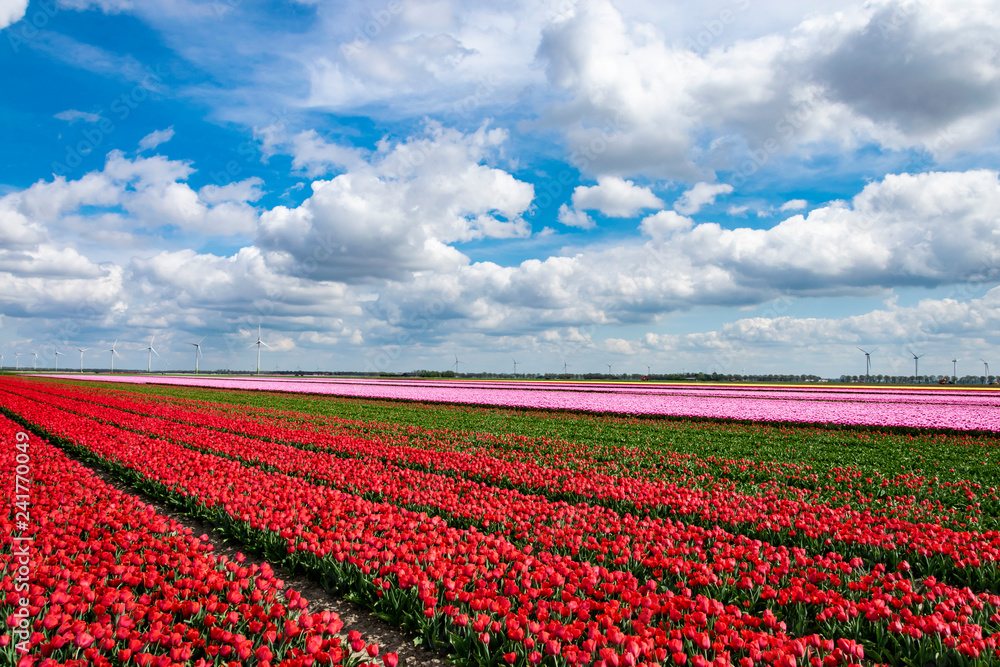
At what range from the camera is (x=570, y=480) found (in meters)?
10.8

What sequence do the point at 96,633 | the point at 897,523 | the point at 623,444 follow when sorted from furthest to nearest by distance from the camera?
the point at 623,444 → the point at 897,523 → the point at 96,633

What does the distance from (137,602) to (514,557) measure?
3.76m

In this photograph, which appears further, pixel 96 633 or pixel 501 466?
pixel 501 466

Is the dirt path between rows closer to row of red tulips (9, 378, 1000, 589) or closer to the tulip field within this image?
the tulip field

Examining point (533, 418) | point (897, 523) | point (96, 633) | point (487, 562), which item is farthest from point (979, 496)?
point (533, 418)

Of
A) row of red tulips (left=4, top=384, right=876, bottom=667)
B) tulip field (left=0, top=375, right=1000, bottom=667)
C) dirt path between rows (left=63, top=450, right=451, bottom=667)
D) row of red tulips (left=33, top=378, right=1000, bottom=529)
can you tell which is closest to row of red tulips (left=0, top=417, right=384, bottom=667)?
tulip field (left=0, top=375, right=1000, bottom=667)

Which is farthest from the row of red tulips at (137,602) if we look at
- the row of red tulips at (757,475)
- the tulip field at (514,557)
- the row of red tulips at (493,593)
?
the row of red tulips at (757,475)

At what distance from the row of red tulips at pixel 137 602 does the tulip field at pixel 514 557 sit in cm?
3

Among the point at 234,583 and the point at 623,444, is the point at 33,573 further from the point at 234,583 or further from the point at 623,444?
the point at 623,444

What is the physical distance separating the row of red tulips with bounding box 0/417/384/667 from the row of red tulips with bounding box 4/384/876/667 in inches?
32.3

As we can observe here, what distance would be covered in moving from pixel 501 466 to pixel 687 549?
5815mm

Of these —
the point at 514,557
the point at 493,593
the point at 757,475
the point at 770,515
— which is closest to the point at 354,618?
the point at 493,593

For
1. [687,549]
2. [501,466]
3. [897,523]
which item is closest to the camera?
[687,549]

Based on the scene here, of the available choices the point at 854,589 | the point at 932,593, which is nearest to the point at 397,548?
the point at 854,589
